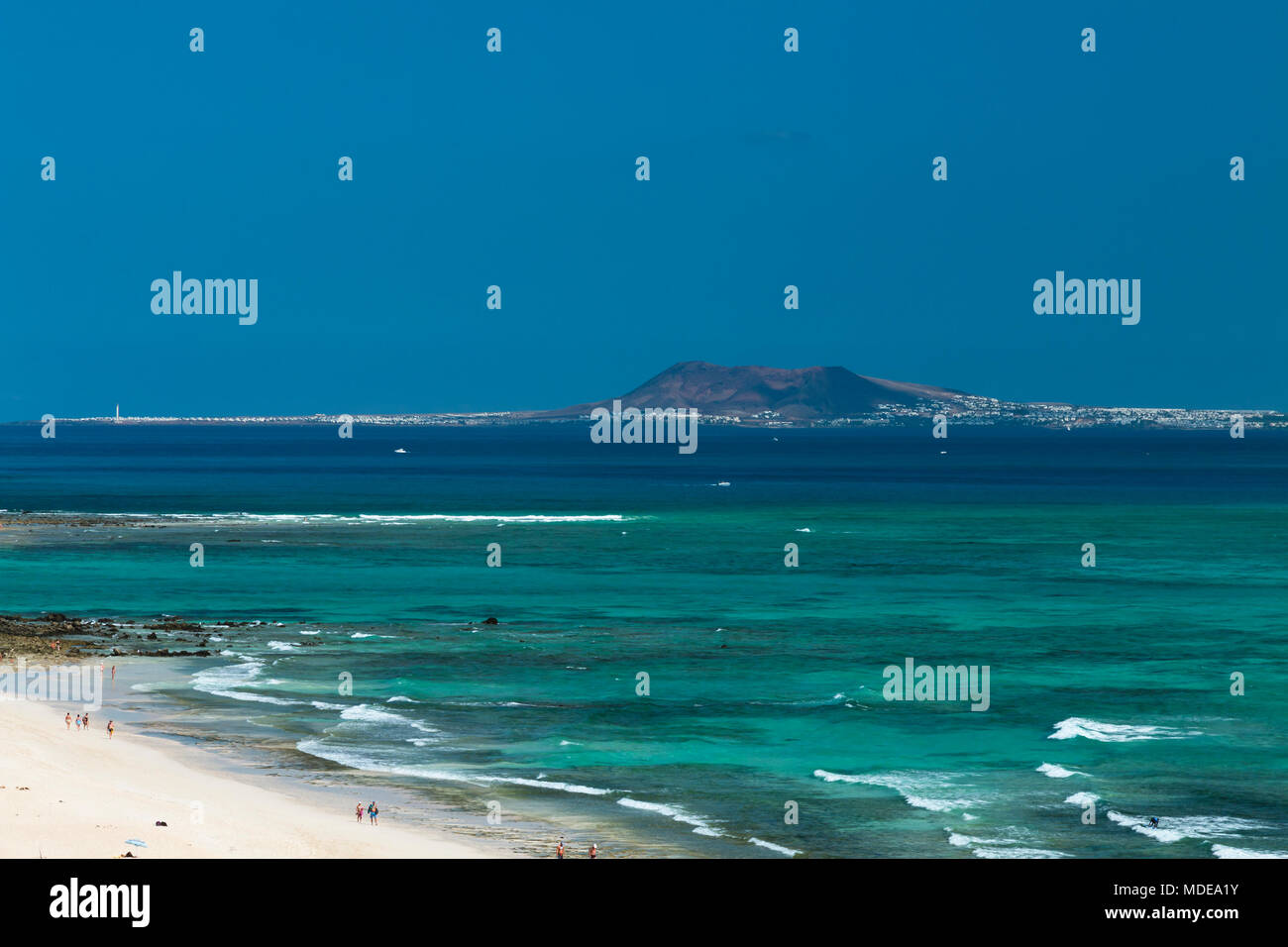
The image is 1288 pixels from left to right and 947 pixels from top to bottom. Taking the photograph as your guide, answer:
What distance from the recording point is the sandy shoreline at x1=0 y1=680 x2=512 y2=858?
25562 millimetres

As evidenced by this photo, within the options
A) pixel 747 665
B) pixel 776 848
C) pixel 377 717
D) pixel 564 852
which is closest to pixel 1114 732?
pixel 747 665

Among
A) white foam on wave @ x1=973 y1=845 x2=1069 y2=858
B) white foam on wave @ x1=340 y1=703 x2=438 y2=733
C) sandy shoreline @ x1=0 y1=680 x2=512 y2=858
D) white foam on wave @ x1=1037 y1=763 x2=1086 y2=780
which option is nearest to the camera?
sandy shoreline @ x1=0 y1=680 x2=512 y2=858

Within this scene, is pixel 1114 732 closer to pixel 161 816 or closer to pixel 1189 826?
pixel 1189 826

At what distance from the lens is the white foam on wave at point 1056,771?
34.6 meters

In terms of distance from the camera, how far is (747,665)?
50.5 metres

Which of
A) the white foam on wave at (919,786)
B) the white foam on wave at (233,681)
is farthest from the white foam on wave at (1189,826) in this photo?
the white foam on wave at (233,681)

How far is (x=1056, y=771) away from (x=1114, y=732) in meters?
5.29

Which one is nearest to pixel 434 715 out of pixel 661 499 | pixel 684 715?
pixel 684 715

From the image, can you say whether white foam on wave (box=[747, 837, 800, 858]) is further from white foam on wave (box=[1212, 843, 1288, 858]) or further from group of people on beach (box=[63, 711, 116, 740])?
group of people on beach (box=[63, 711, 116, 740])

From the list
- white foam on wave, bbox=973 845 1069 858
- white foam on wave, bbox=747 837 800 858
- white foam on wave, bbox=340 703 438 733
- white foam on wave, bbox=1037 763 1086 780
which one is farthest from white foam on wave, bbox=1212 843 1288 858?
white foam on wave, bbox=340 703 438 733

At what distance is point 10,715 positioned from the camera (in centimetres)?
3803

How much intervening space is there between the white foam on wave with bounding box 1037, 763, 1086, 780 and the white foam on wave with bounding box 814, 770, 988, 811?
2.60 metres
